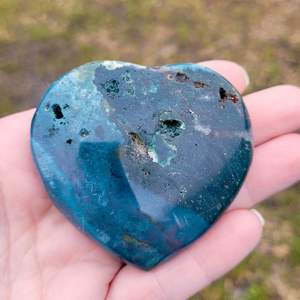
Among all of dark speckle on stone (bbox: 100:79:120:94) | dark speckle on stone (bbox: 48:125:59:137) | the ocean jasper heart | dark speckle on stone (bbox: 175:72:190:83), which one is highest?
dark speckle on stone (bbox: 100:79:120:94)

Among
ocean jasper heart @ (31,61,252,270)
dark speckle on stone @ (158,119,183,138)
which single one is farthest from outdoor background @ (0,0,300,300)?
dark speckle on stone @ (158,119,183,138)

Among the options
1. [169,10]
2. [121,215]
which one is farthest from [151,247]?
[169,10]

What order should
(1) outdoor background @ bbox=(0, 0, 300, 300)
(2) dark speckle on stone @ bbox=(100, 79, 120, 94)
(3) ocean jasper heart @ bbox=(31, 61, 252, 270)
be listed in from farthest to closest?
(1) outdoor background @ bbox=(0, 0, 300, 300), (2) dark speckle on stone @ bbox=(100, 79, 120, 94), (3) ocean jasper heart @ bbox=(31, 61, 252, 270)

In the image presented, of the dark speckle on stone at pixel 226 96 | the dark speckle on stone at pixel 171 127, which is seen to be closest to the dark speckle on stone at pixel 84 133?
the dark speckle on stone at pixel 171 127

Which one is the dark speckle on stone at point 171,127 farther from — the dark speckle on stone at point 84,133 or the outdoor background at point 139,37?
the outdoor background at point 139,37

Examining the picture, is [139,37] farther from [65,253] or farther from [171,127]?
[65,253]

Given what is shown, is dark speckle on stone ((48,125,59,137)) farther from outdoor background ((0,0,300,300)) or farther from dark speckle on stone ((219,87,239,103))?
outdoor background ((0,0,300,300))

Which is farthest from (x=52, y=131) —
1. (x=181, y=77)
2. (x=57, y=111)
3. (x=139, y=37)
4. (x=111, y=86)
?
(x=139, y=37)
